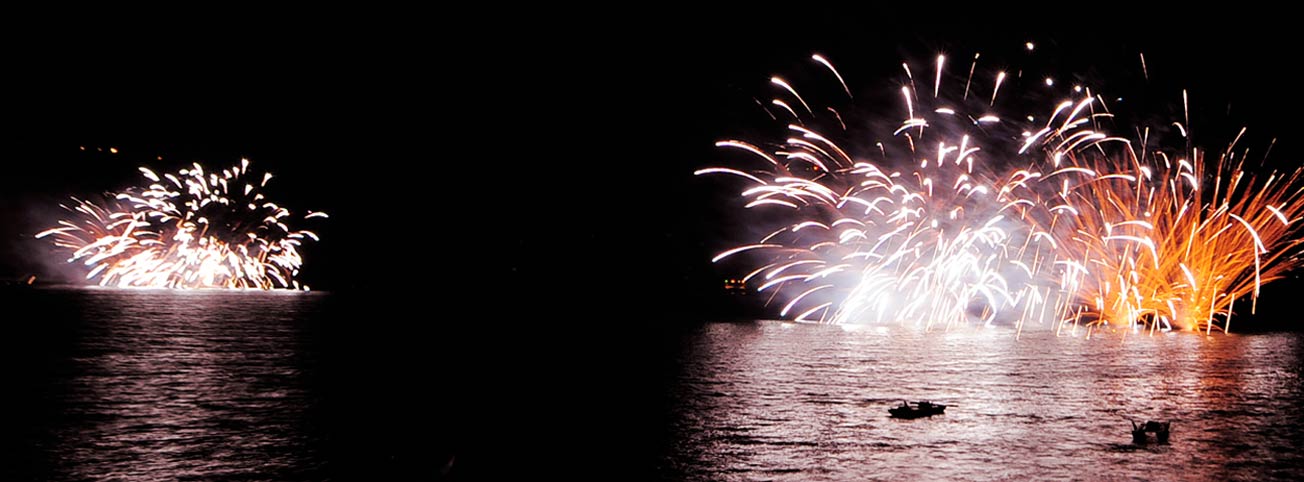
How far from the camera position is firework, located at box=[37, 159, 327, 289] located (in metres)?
36.9

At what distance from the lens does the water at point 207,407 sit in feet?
15.5

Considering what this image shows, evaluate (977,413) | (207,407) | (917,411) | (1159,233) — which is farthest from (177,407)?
(1159,233)

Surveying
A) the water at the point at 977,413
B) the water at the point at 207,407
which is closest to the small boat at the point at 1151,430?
the water at the point at 977,413

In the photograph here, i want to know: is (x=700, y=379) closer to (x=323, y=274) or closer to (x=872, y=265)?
(x=872, y=265)

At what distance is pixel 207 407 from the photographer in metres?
6.46

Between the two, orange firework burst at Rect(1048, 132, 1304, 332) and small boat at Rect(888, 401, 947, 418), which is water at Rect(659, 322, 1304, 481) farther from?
orange firework burst at Rect(1048, 132, 1304, 332)

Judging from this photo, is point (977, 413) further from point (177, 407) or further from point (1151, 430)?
point (177, 407)

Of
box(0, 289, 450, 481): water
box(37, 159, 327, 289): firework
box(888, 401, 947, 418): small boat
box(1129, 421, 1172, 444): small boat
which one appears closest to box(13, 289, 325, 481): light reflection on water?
box(0, 289, 450, 481): water

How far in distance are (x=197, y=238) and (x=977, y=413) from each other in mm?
34543

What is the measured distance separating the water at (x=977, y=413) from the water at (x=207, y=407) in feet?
4.91

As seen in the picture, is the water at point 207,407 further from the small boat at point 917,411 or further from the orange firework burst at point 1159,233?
the orange firework burst at point 1159,233

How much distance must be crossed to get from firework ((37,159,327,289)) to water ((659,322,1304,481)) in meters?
29.1

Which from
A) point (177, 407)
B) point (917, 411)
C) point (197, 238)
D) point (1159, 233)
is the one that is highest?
point (1159, 233)

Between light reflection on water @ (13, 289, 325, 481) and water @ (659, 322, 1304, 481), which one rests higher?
water @ (659, 322, 1304, 481)
